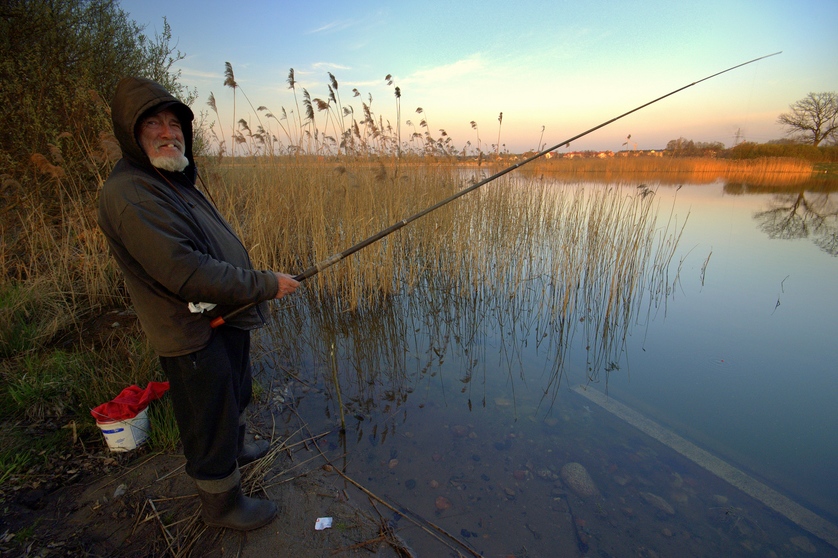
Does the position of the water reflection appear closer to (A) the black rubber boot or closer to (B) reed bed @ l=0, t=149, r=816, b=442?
(B) reed bed @ l=0, t=149, r=816, b=442

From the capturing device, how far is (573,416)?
119 inches

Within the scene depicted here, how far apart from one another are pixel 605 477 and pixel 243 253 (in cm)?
244

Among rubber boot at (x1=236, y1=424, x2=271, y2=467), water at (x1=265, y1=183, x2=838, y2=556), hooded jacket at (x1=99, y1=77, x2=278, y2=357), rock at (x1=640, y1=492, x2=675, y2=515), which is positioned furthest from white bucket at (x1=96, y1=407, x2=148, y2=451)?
rock at (x1=640, y1=492, x2=675, y2=515)

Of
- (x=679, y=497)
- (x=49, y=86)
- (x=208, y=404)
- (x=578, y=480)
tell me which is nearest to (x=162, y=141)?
(x=208, y=404)

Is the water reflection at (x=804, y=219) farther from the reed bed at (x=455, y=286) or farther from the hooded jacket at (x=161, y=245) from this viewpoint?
the hooded jacket at (x=161, y=245)

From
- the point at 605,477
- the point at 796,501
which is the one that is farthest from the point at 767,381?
the point at 605,477

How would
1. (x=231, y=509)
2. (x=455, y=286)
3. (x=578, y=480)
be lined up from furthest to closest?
(x=455, y=286), (x=578, y=480), (x=231, y=509)

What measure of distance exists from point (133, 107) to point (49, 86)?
495cm

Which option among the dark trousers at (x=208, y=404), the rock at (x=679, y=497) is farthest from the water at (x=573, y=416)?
the dark trousers at (x=208, y=404)

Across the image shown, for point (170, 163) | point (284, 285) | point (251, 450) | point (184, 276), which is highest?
point (170, 163)

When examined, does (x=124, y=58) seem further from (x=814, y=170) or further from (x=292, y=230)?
(x=814, y=170)

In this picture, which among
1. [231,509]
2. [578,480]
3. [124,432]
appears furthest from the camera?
[578,480]

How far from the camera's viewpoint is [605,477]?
2.40 m

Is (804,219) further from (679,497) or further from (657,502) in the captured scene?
(657,502)
